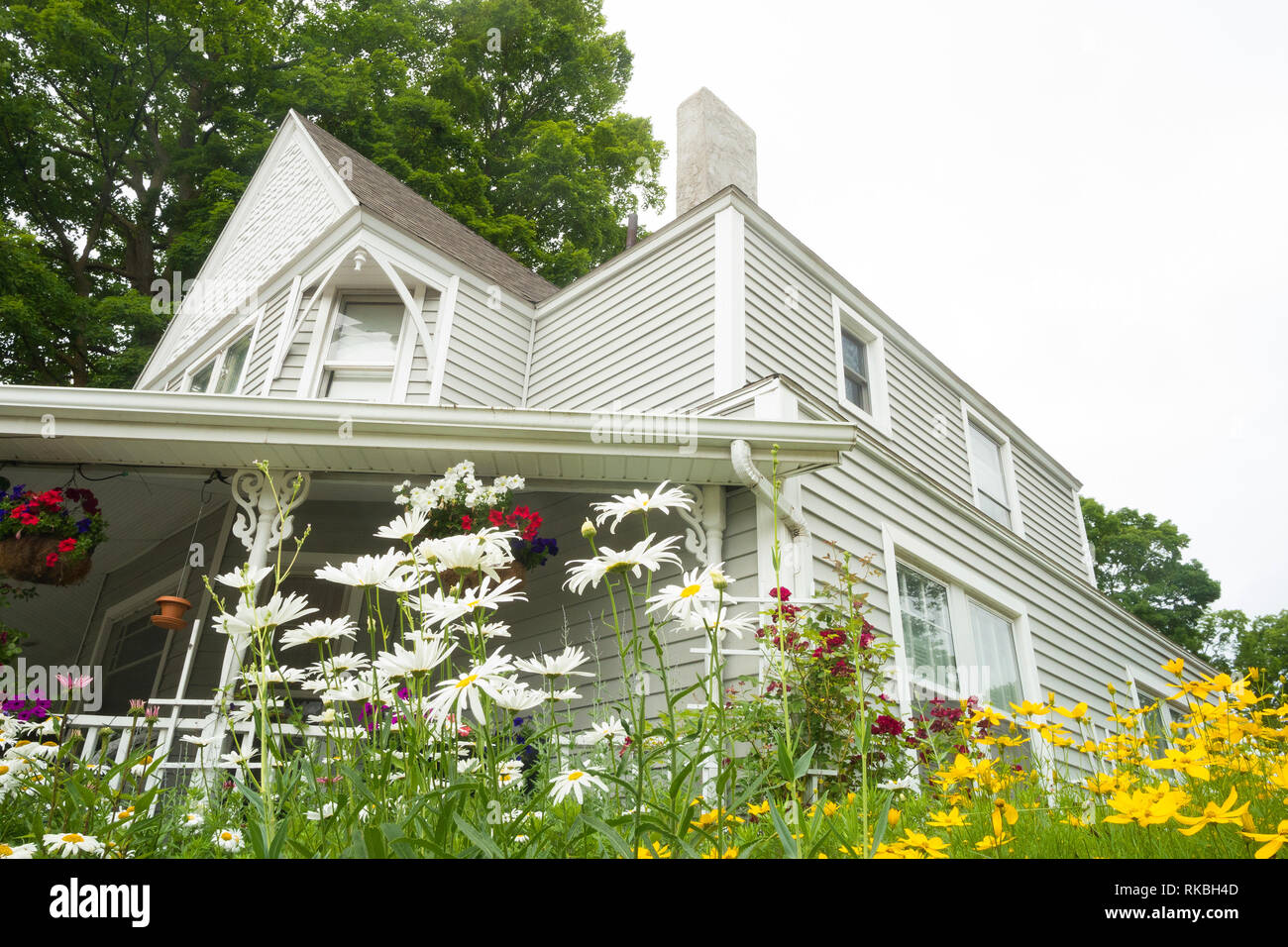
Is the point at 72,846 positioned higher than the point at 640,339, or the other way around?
the point at 640,339

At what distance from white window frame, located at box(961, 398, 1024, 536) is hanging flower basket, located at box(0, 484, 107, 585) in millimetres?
7999

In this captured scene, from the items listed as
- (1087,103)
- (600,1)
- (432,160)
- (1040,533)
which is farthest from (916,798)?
(600,1)

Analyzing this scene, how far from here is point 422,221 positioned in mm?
9203

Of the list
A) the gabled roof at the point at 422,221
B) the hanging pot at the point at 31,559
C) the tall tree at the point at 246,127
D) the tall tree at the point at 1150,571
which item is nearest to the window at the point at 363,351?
the gabled roof at the point at 422,221

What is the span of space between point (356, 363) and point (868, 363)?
5006 mm

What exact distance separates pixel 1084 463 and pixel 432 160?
3926 cm

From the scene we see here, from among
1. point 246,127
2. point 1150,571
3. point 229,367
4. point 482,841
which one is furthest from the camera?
point 1150,571

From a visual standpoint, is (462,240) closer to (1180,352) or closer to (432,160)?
(432,160)

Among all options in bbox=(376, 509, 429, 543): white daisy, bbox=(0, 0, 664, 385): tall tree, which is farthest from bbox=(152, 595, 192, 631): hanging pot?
bbox=(0, 0, 664, 385): tall tree

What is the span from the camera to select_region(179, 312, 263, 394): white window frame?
858 centimetres

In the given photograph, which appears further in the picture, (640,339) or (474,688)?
(640,339)

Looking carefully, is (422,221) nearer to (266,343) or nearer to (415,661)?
(266,343)

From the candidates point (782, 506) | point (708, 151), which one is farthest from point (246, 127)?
point (782, 506)

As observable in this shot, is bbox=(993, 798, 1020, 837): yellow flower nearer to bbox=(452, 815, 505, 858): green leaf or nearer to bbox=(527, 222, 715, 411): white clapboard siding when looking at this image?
bbox=(452, 815, 505, 858): green leaf
